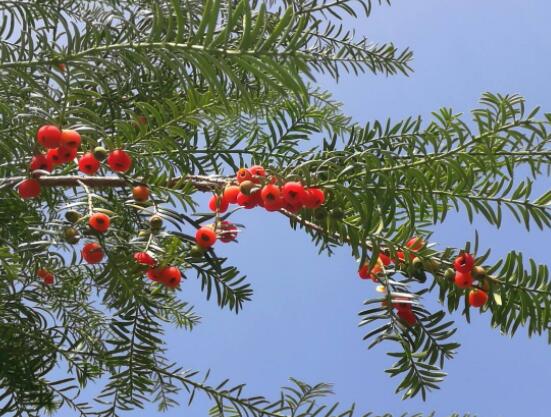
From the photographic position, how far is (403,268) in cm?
194

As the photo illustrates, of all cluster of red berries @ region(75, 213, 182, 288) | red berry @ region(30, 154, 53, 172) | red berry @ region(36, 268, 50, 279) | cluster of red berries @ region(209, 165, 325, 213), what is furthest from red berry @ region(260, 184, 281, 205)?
red berry @ region(36, 268, 50, 279)

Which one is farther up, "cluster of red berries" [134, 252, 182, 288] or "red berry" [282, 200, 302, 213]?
"cluster of red berries" [134, 252, 182, 288]

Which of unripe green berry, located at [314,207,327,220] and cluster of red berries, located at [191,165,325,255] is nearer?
cluster of red berries, located at [191,165,325,255]

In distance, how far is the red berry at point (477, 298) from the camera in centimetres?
179

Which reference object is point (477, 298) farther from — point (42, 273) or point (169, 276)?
point (42, 273)

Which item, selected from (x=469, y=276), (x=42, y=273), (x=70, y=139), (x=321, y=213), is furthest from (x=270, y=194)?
(x=42, y=273)

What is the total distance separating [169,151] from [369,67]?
4.83 feet

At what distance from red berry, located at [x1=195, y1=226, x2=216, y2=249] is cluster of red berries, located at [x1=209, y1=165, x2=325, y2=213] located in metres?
0.12

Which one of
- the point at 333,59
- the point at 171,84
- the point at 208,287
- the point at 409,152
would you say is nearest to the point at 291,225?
the point at 208,287

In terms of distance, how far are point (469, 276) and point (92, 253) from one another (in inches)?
49.3

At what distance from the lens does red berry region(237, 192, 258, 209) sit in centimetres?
168

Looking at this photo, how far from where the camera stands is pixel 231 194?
175 centimetres

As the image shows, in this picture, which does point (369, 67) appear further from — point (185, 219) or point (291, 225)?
point (185, 219)

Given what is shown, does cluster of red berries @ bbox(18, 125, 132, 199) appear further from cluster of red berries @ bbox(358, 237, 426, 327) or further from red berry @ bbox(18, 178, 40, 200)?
cluster of red berries @ bbox(358, 237, 426, 327)
